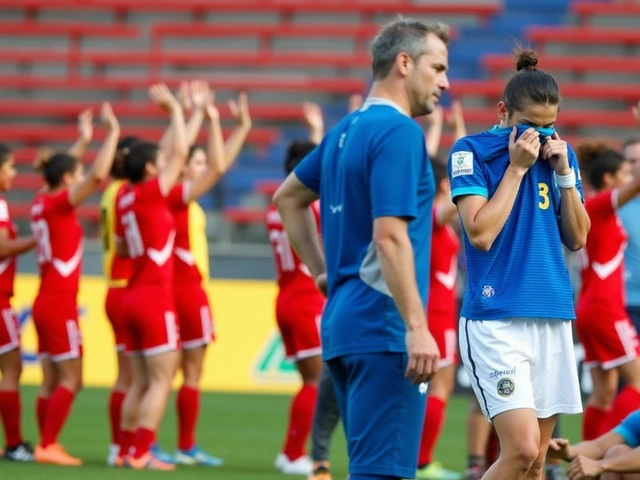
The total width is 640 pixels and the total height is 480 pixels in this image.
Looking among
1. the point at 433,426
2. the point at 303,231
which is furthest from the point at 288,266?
the point at 303,231

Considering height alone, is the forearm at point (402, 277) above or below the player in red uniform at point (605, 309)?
above

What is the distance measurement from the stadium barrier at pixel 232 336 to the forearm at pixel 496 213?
9663 millimetres

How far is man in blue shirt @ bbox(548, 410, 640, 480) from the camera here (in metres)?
5.84

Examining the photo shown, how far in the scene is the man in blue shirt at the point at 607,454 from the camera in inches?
230

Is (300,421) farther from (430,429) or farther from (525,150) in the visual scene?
(525,150)

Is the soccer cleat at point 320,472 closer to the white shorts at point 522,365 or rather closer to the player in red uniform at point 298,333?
the player in red uniform at point 298,333

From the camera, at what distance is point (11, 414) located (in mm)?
9172

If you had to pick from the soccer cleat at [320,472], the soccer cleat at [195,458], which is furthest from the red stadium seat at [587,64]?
the soccer cleat at [320,472]

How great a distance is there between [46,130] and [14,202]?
5.05 ft

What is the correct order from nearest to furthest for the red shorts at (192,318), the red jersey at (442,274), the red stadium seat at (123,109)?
the red jersey at (442,274) → the red shorts at (192,318) → the red stadium seat at (123,109)

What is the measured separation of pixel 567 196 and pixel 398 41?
2.94 feet

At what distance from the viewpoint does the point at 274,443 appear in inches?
414

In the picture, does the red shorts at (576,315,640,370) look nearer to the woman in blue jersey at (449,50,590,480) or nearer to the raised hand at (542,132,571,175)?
the woman in blue jersey at (449,50,590,480)

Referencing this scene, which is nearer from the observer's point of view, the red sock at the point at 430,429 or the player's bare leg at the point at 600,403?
the player's bare leg at the point at 600,403
